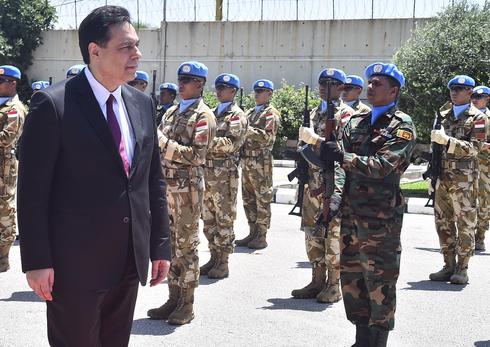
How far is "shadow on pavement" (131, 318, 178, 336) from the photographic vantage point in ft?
18.7

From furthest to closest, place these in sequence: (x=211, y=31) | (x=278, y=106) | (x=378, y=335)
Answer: (x=211, y=31) < (x=278, y=106) < (x=378, y=335)

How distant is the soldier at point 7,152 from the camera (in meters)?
7.68

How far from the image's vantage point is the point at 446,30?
51.2ft

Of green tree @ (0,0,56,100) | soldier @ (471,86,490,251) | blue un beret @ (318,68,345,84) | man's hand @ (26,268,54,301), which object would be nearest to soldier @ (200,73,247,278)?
blue un beret @ (318,68,345,84)

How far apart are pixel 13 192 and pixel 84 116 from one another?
514 centimetres

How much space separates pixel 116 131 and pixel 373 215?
92.6 inches

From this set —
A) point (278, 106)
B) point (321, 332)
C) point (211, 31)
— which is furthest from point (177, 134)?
point (211, 31)

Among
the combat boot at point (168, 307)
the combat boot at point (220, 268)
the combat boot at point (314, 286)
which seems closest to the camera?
the combat boot at point (168, 307)

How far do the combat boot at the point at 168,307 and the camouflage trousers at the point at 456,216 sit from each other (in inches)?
128

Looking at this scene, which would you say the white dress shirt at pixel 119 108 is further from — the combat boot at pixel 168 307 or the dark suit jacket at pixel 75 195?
the combat boot at pixel 168 307

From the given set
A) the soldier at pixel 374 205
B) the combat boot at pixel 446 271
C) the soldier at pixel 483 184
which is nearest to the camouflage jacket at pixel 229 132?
the combat boot at pixel 446 271

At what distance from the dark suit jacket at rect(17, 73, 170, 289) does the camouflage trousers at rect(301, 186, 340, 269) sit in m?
3.55

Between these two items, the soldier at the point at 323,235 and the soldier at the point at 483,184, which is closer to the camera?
the soldier at the point at 323,235

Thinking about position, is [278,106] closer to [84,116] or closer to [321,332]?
[321,332]
